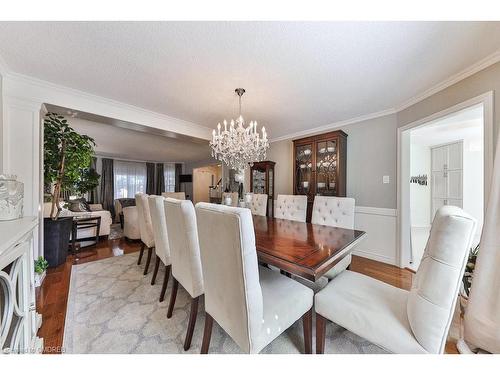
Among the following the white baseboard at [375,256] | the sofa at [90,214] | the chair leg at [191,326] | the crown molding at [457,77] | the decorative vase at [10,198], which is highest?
the crown molding at [457,77]

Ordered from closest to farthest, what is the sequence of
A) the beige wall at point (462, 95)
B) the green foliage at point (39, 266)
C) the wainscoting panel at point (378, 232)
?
the beige wall at point (462, 95) → the green foliage at point (39, 266) → the wainscoting panel at point (378, 232)

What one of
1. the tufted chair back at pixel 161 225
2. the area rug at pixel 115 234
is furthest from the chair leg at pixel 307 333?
the area rug at pixel 115 234

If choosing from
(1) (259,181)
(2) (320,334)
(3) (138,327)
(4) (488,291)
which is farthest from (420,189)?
(3) (138,327)

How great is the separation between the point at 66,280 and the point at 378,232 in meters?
4.13

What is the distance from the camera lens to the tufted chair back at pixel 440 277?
2.42 feet

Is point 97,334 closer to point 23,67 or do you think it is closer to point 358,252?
point 23,67

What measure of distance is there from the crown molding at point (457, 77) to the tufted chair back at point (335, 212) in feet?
4.91

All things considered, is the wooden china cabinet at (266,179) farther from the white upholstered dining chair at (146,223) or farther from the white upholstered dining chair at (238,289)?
the white upholstered dining chair at (238,289)

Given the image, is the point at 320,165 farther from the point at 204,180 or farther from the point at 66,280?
the point at 204,180

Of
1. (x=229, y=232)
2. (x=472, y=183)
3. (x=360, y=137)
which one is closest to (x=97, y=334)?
(x=229, y=232)

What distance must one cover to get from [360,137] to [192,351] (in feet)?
11.0

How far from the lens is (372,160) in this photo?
2.90m

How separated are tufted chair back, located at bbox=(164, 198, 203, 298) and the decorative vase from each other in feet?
2.56
